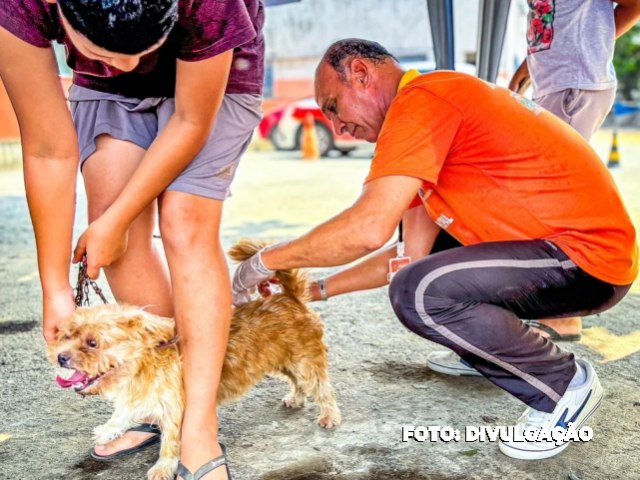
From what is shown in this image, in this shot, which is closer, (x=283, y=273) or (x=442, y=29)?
(x=283, y=273)

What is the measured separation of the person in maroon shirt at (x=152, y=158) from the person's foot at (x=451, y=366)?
1.13 metres

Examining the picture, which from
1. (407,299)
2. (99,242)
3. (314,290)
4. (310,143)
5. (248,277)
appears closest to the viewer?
(99,242)

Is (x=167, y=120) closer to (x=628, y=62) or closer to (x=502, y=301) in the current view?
(x=502, y=301)

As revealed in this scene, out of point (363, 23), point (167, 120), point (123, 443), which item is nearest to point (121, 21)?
point (167, 120)

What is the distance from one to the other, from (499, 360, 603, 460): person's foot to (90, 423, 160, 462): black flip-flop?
1147 millimetres

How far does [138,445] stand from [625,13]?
287cm

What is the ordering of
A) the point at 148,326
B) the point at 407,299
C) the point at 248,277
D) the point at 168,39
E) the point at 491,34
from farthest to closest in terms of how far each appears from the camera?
the point at 491,34
the point at 248,277
the point at 407,299
the point at 148,326
the point at 168,39

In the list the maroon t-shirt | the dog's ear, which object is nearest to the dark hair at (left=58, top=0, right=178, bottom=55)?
Answer: the maroon t-shirt

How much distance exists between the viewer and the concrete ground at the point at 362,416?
2.06 meters

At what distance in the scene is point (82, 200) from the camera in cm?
750

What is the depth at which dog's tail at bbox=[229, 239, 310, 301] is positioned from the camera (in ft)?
7.92

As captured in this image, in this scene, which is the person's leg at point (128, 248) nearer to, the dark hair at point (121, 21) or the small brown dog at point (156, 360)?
the small brown dog at point (156, 360)

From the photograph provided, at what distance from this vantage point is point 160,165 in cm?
179

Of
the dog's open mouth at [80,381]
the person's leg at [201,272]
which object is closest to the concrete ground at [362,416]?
the person's leg at [201,272]
